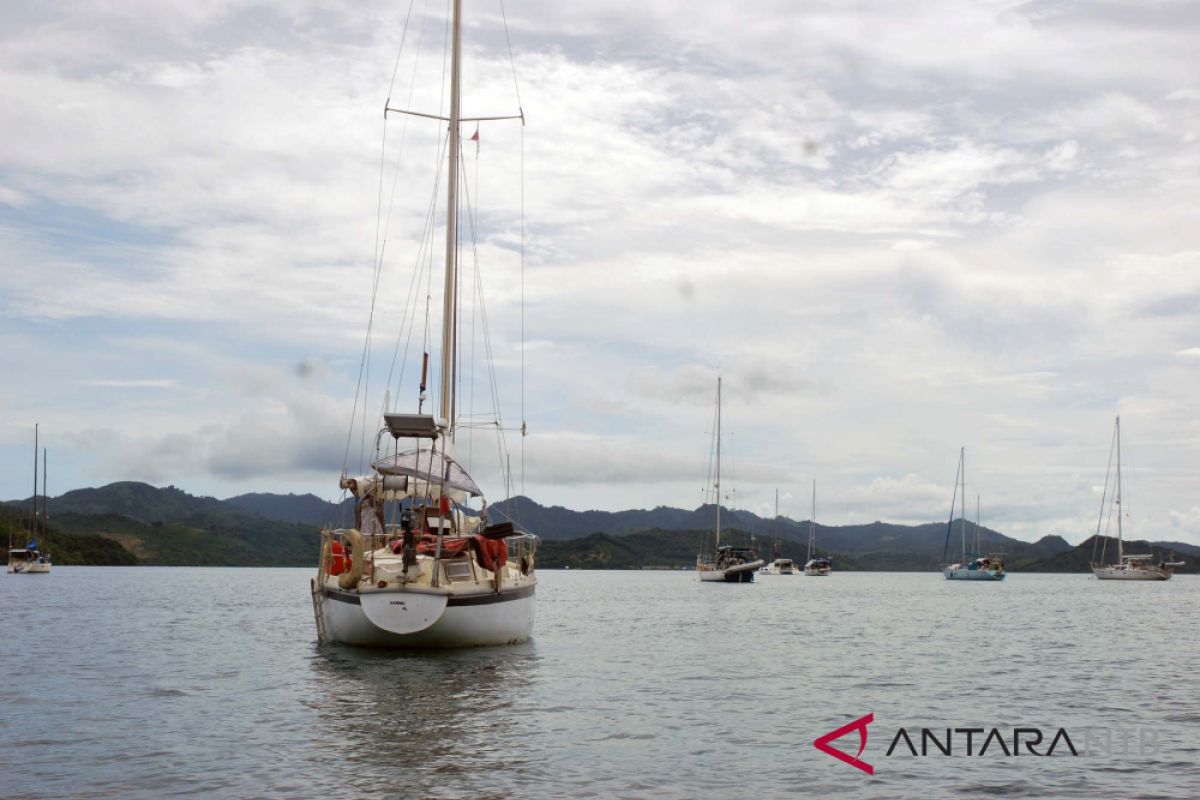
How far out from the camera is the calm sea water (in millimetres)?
17641

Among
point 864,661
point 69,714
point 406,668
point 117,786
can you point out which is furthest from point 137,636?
point 117,786

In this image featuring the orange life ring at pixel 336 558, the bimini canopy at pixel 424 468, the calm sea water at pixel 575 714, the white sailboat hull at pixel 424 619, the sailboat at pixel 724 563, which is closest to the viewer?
the calm sea water at pixel 575 714

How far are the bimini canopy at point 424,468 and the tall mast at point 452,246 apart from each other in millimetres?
2846

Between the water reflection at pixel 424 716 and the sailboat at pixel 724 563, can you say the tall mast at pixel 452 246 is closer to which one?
the water reflection at pixel 424 716

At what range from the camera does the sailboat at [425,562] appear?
31.6 m

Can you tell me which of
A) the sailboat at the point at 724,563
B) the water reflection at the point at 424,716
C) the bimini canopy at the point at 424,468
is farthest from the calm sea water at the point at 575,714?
the sailboat at the point at 724,563

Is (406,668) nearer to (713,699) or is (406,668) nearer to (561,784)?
(713,699)

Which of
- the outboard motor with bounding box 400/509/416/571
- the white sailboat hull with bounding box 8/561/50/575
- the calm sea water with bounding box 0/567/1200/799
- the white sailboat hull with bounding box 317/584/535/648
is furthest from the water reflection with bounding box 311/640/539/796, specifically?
the white sailboat hull with bounding box 8/561/50/575

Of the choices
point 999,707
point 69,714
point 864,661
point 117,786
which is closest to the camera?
point 117,786

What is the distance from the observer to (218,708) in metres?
25.4

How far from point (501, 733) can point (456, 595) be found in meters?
10.2

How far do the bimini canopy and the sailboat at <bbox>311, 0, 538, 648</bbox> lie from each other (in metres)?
0.04

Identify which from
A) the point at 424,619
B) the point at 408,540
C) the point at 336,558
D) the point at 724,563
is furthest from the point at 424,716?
the point at 724,563

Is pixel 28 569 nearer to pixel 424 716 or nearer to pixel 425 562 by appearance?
pixel 425 562
